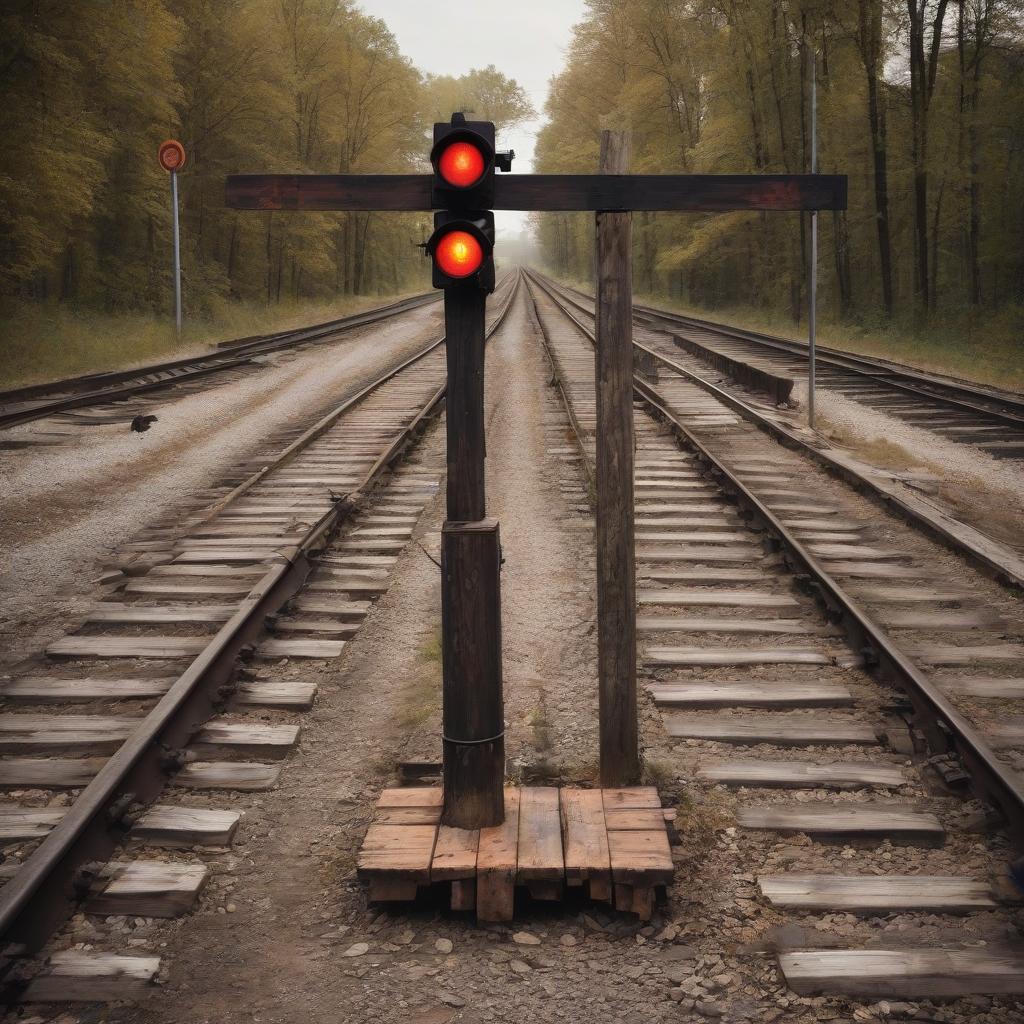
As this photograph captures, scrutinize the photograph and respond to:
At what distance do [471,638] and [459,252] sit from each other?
150cm

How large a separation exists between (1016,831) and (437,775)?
2433mm

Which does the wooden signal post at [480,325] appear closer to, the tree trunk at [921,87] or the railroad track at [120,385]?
the railroad track at [120,385]

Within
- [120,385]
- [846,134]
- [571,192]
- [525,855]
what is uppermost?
[846,134]

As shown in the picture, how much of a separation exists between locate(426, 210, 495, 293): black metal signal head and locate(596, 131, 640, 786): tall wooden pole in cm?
68

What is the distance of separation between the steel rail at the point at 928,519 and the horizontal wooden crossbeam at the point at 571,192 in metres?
3.96

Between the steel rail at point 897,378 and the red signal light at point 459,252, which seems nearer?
the red signal light at point 459,252

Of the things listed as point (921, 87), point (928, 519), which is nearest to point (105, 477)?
point (928, 519)

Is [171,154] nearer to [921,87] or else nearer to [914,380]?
[914,380]

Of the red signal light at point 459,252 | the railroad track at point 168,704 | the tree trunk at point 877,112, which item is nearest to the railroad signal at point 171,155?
the railroad track at point 168,704

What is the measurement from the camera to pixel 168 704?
183 inches

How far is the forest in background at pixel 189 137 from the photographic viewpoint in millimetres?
18938

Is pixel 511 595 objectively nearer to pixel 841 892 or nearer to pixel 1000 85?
pixel 841 892

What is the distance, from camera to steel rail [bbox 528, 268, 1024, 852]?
13.0 ft

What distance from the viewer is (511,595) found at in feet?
22.6
